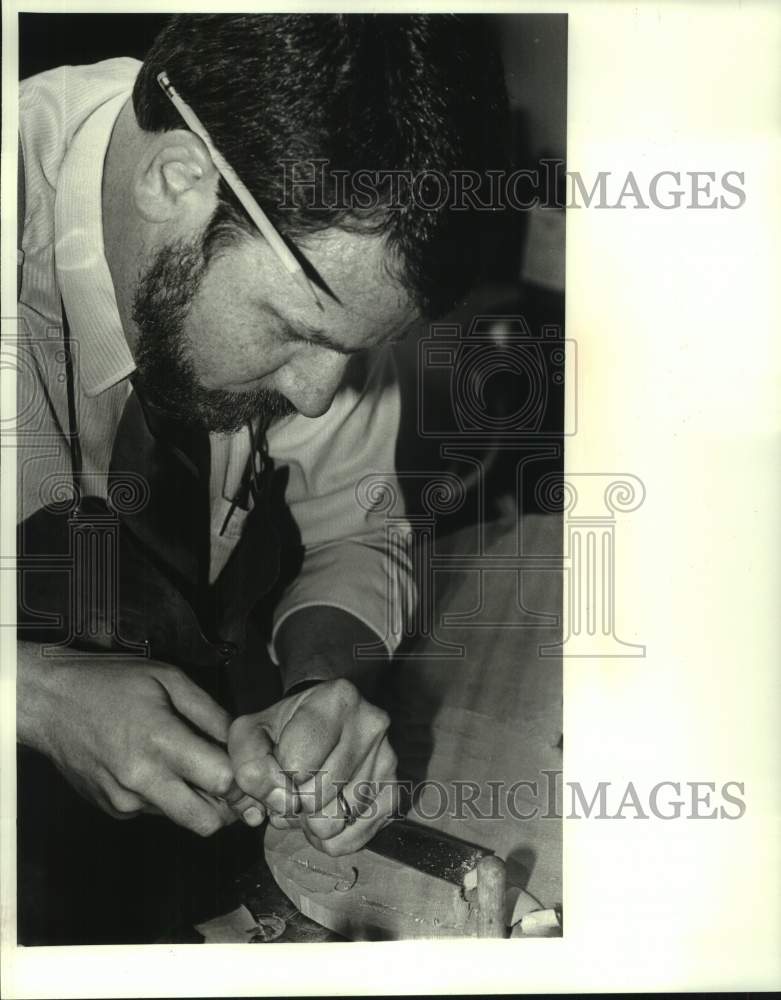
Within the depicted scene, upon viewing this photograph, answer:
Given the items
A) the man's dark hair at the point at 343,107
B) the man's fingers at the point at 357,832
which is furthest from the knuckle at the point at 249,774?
the man's dark hair at the point at 343,107

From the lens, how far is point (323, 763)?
65.0 inches

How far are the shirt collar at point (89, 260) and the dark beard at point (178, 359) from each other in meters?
0.04

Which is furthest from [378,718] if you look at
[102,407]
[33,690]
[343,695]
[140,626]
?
[102,407]

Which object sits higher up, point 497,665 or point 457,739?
point 497,665

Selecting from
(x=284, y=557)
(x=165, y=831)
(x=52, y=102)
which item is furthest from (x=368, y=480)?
(x=52, y=102)

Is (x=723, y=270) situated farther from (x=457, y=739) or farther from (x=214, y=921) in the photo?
(x=214, y=921)

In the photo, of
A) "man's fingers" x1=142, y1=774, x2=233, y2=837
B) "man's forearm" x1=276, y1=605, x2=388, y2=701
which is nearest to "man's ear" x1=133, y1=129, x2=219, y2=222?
"man's forearm" x1=276, y1=605, x2=388, y2=701

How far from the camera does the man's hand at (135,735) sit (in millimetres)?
1627

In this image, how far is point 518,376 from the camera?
1.69 metres

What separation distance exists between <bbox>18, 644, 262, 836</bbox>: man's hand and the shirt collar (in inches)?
17.2

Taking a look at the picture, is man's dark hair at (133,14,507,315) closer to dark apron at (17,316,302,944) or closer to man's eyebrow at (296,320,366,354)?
man's eyebrow at (296,320,366,354)

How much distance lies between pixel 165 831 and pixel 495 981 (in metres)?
0.56

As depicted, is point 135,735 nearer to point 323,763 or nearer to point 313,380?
point 323,763

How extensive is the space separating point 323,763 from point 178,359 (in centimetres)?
65
